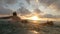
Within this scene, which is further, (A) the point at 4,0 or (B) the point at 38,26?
(A) the point at 4,0

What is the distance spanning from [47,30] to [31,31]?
977 millimetres

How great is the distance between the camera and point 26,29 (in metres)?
16.4

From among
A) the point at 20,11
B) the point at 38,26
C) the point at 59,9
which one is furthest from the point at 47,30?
the point at 59,9

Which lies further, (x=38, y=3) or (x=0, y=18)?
(x=38, y=3)

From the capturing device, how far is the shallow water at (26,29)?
15812mm

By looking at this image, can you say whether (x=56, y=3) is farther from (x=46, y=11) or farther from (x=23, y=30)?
(x=23, y=30)

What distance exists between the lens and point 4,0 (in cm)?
2527

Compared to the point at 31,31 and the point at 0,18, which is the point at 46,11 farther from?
the point at 31,31

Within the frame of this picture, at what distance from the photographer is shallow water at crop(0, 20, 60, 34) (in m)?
15.8

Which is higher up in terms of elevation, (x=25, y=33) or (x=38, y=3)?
(x=38, y=3)

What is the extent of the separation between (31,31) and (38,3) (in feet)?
28.7

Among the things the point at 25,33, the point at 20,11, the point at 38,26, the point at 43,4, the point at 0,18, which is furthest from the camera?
the point at 43,4

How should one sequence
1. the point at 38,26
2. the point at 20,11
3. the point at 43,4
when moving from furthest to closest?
the point at 43,4 → the point at 20,11 → the point at 38,26

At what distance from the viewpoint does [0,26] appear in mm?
17422
